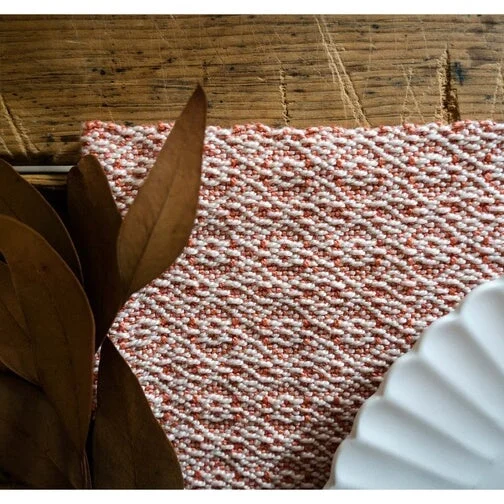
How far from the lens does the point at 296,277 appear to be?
1.25 ft

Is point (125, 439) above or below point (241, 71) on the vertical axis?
below

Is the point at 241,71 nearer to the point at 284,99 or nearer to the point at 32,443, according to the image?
the point at 284,99

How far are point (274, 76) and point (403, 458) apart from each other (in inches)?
9.1

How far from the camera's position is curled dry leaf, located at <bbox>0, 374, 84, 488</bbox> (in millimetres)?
333

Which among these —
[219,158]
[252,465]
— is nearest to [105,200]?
[219,158]

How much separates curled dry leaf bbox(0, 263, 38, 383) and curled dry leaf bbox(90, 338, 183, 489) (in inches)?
1.5

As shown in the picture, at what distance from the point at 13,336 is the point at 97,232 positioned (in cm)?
7

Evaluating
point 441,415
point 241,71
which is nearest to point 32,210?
point 241,71

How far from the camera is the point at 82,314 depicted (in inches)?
11.4

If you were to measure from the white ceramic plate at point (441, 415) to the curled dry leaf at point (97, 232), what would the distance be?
154mm

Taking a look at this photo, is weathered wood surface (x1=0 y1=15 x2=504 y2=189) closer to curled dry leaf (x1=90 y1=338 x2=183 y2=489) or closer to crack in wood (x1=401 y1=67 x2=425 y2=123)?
crack in wood (x1=401 y1=67 x2=425 y2=123)

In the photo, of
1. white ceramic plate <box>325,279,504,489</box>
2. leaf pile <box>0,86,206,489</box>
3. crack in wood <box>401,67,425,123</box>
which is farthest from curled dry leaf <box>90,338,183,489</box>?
crack in wood <box>401,67,425,123</box>

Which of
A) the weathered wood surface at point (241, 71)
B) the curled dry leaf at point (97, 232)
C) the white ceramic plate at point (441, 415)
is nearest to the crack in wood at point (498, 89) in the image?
the weathered wood surface at point (241, 71)

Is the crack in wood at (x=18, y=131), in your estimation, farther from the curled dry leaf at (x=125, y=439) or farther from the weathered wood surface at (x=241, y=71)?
the curled dry leaf at (x=125, y=439)
